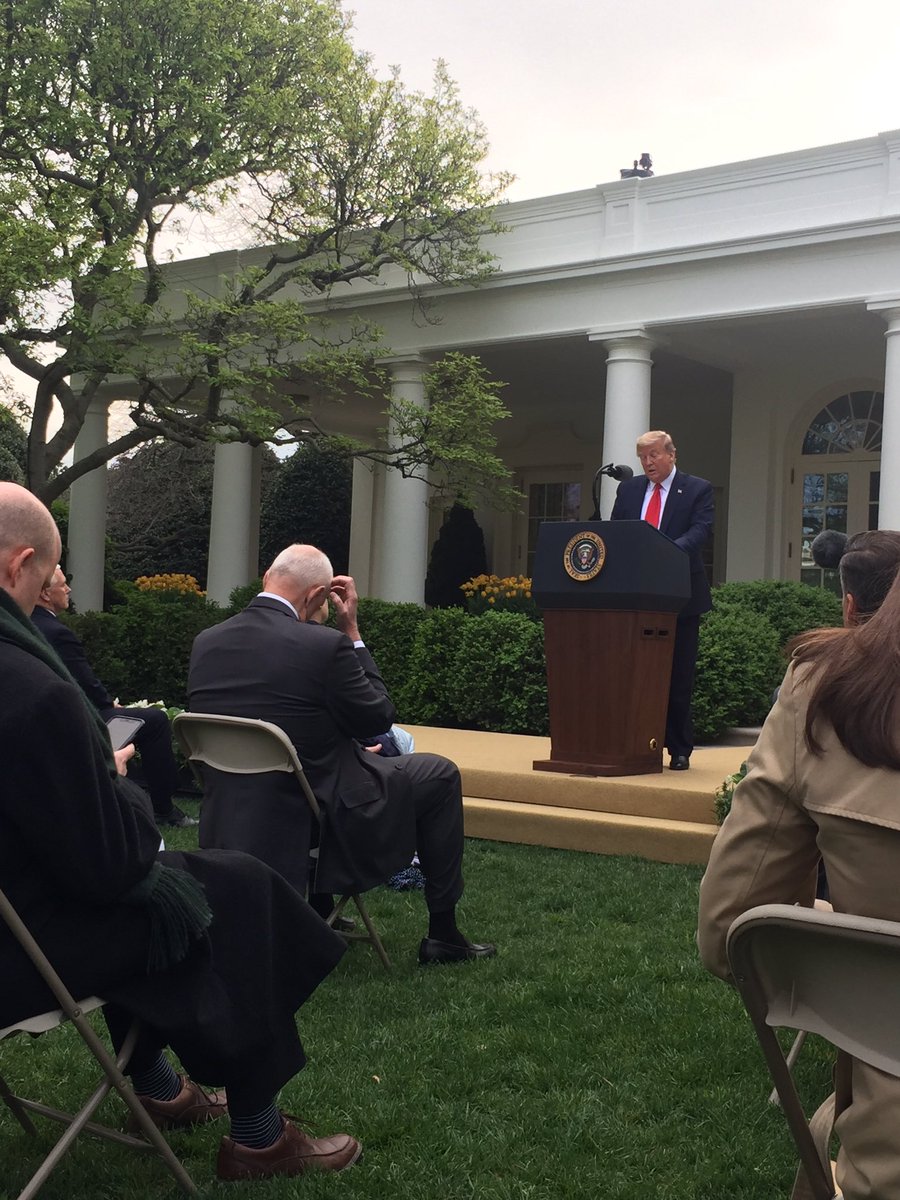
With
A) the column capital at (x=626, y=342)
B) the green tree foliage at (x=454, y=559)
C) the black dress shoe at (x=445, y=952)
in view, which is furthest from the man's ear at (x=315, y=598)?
the green tree foliage at (x=454, y=559)

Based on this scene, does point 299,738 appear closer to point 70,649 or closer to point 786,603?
point 70,649

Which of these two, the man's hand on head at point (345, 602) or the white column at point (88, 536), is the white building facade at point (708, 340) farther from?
the man's hand on head at point (345, 602)

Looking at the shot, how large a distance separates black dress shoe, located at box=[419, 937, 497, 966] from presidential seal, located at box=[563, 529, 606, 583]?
2.56 meters

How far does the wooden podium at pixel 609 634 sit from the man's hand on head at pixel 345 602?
2.11 metres

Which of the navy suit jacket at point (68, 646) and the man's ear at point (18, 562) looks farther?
the navy suit jacket at point (68, 646)

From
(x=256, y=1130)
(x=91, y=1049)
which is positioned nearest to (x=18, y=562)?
(x=91, y=1049)

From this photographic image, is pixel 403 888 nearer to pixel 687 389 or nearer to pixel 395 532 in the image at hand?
pixel 395 532

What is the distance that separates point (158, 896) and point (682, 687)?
16.9 ft

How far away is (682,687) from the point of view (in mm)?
7133

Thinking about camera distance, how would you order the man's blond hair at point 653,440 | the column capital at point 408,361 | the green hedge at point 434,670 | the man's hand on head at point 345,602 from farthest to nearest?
the column capital at point 408,361 → the green hedge at point 434,670 → the man's blond hair at point 653,440 → the man's hand on head at point 345,602

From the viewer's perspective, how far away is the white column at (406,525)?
606 inches

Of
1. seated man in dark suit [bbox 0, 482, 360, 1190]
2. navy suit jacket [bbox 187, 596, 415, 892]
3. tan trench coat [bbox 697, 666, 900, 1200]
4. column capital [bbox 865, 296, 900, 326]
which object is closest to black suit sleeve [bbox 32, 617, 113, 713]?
navy suit jacket [bbox 187, 596, 415, 892]

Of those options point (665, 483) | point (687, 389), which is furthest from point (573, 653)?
point (687, 389)

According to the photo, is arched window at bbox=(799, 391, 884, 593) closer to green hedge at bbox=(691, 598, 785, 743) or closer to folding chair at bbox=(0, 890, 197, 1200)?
green hedge at bbox=(691, 598, 785, 743)
